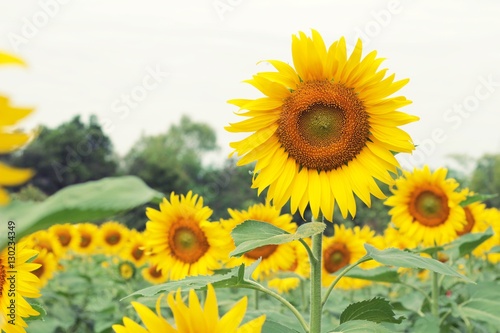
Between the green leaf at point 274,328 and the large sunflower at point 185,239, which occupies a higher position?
the large sunflower at point 185,239

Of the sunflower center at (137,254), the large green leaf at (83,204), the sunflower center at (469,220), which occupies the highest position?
the sunflower center at (137,254)

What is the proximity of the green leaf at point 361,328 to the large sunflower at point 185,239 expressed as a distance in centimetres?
193

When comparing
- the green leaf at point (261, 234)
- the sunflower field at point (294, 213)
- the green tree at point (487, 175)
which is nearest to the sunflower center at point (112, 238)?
the sunflower field at point (294, 213)

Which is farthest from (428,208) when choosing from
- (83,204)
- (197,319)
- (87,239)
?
(87,239)

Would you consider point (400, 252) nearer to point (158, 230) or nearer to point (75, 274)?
point (158, 230)

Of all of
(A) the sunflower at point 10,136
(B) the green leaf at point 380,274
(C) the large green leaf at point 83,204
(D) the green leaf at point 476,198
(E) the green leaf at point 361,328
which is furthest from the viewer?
(D) the green leaf at point 476,198

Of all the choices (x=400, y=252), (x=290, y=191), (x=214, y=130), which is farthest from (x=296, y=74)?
(x=214, y=130)

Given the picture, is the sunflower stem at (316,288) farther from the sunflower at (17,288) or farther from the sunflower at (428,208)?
the sunflower at (428,208)

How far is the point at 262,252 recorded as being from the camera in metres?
4.24

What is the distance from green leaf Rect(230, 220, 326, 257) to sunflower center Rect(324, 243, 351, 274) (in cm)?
306

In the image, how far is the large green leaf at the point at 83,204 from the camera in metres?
0.55

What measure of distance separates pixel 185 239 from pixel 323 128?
5.84 ft

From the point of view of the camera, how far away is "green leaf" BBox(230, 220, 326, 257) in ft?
6.23

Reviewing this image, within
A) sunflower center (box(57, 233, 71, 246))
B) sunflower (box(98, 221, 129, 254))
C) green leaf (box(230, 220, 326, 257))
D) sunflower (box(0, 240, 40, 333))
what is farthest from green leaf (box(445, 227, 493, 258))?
sunflower center (box(57, 233, 71, 246))
